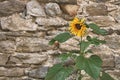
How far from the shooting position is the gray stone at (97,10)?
229 centimetres

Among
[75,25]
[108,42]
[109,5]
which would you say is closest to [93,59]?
[75,25]

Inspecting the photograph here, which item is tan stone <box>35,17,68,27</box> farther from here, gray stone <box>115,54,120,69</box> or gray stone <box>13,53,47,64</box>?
gray stone <box>115,54,120,69</box>

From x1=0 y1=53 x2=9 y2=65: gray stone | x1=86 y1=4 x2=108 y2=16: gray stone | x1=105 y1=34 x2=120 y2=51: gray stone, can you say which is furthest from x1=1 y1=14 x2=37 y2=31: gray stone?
x1=105 y1=34 x2=120 y2=51: gray stone

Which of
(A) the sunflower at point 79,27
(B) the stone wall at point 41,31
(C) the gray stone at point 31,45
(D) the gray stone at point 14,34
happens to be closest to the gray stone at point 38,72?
(B) the stone wall at point 41,31

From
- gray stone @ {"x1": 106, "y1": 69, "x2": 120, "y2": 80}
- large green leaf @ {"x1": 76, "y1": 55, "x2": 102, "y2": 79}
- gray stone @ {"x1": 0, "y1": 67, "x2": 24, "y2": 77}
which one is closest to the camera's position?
large green leaf @ {"x1": 76, "y1": 55, "x2": 102, "y2": 79}

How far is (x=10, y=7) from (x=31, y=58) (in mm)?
423

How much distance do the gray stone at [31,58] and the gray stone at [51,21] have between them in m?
0.25

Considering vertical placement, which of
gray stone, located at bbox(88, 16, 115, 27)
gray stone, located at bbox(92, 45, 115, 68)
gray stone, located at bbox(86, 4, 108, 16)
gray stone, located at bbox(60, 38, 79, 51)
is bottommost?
gray stone, located at bbox(92, 45, 115, 68)

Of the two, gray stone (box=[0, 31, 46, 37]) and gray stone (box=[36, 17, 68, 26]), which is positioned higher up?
gray stone (box=[36, 17, 68, 26])

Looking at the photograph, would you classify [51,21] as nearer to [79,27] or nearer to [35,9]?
[35,9]

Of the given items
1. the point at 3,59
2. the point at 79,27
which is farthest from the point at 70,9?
the point at 3,59

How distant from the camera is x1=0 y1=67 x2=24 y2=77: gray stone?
7.00ft

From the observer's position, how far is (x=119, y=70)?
88.7 inches

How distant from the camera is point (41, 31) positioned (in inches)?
86.8
